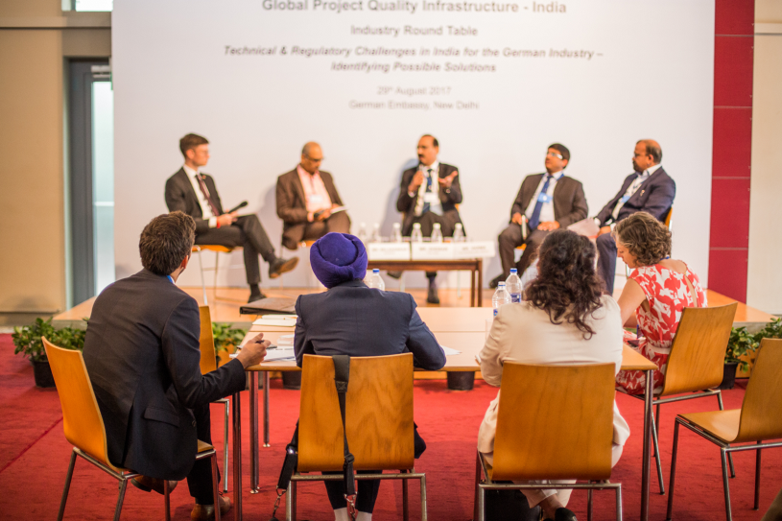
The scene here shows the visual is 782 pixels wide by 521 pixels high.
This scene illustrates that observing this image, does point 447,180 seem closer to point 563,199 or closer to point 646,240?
point 563,199

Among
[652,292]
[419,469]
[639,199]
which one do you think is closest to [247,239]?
[419,469]

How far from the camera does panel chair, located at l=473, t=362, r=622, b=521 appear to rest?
74.8 inches

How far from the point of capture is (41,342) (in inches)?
170

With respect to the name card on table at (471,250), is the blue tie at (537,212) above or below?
above

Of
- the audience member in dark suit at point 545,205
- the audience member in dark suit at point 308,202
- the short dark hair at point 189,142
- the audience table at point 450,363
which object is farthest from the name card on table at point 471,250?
the short dark hair at point 189,142

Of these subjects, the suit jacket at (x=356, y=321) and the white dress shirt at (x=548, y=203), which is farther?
the white dress shirt at (x=548, y=203)

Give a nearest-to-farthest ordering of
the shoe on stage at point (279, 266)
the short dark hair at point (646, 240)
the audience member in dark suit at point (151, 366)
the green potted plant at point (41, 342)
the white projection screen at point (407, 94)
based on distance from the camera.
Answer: the audience member in dark suit at point (151, 366) < the short dark hair at point (646, 240) < the green potted plant at point (41, 342) < the shoe on stage at point (279, 266) < the white projection screen at point (407, 94)

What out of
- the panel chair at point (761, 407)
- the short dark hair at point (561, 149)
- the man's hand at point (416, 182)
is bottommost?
the panel chair at point (761, 407)

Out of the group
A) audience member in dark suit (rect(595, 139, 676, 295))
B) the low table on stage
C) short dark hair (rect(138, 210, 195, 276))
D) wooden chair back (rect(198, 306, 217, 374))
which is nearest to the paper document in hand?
audience member in dark suit (rect(595, 139, 676, 295))

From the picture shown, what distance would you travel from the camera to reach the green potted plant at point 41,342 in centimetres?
424

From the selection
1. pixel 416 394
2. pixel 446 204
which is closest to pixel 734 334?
pixel 416 394

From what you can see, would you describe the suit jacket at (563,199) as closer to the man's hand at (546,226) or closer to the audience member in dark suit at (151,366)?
the man's hand at (546,226)

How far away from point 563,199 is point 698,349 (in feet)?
10.7

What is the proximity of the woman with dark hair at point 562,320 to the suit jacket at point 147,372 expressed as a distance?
87cm
